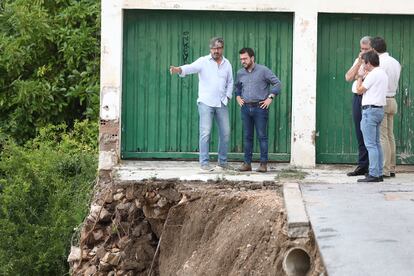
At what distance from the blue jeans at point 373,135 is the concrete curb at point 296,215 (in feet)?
4.87

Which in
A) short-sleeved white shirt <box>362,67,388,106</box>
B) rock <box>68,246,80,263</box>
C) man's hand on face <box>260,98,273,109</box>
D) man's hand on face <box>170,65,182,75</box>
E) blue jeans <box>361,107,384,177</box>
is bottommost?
rock <box>68,246,80,263</box>

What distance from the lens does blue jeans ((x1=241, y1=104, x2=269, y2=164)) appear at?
1256 cm

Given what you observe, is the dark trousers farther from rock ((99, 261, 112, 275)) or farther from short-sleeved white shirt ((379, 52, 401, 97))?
rock ((99, 261, 112, 275))

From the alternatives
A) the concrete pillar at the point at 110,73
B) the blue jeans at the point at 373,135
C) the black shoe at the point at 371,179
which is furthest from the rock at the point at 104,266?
the blue jeans at the point at 373,135

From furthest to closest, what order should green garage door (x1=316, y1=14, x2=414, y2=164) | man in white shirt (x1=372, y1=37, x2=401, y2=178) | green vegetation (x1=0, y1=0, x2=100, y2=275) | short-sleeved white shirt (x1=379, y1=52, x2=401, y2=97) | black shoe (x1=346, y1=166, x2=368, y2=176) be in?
green vegetation (x1=0, y1=0, x2=100, y2=275) → green garage door (x1=316, y1=14, x2=414, y2=164) → black shoe (x1=346, y1=166, x2=368, y2=176) → short-sleeved white shirt (x1=379, y1=52, x2=401, y2=97) → man in white shirt (x1=372, y1=37, x2=401, y2=178)

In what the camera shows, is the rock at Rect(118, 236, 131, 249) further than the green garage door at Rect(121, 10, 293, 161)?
No

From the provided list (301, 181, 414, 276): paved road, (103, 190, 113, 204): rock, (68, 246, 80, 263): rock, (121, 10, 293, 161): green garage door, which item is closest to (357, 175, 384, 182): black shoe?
(301, 181, 414, 276): paved road

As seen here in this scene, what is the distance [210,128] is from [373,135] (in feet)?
8.25

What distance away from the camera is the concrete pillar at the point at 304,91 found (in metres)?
13.4

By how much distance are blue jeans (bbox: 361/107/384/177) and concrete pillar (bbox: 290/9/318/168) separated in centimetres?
215

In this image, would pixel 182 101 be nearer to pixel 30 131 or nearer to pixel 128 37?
pixel 128 37

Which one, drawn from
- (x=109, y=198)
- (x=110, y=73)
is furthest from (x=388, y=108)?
(x=110, y=73)

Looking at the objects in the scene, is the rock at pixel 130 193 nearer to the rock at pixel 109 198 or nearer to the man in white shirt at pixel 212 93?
the rock at pixel 109 198

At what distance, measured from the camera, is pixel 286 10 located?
13336 mm
